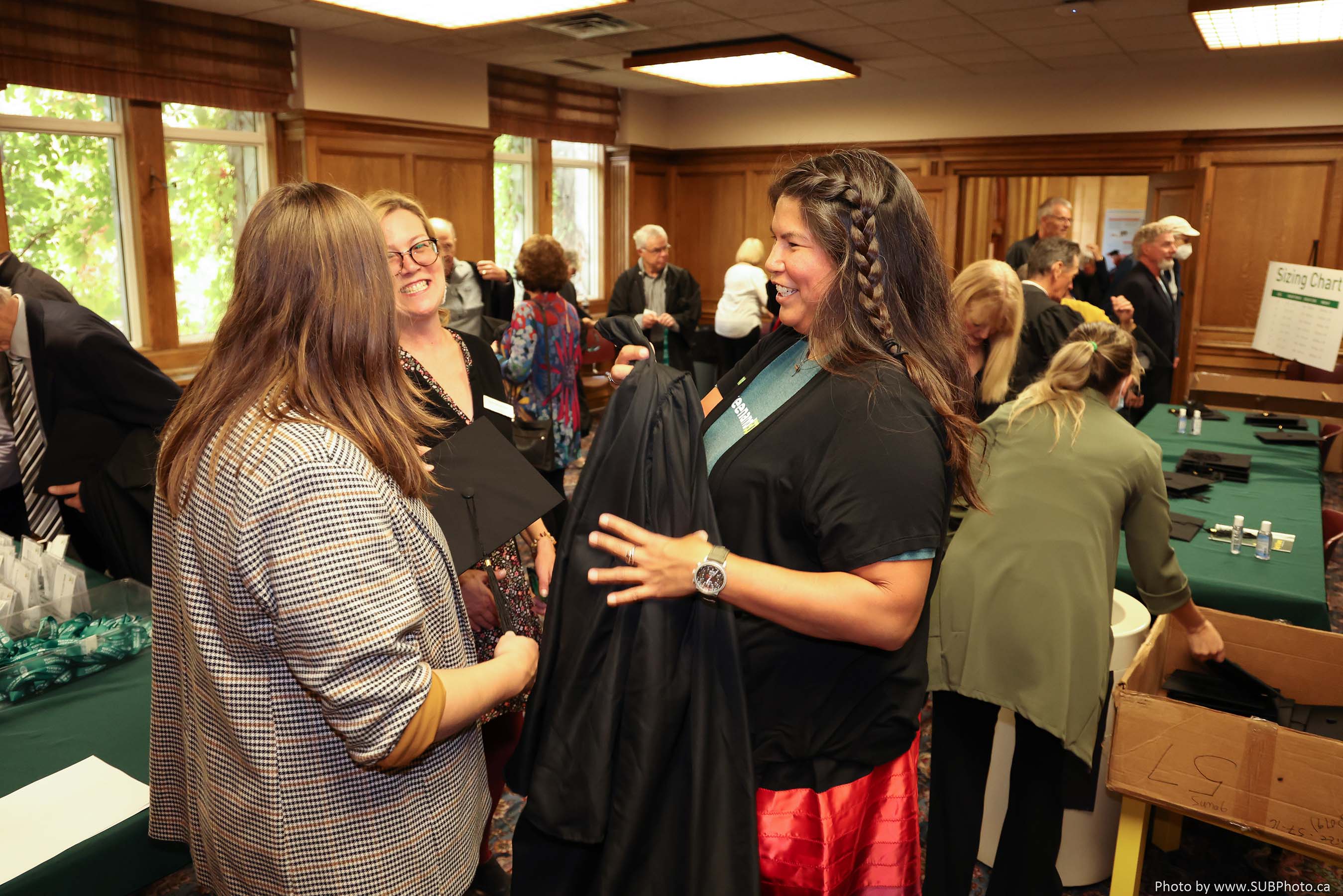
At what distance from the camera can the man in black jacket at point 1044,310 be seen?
12.4ft

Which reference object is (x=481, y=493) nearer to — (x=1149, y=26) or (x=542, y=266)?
(x=542, y=266)

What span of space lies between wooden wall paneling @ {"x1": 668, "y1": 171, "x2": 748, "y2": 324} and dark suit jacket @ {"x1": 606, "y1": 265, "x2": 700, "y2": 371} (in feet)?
7.45

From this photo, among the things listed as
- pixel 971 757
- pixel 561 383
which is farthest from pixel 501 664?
pixel 561 383

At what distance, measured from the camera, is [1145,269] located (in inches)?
233

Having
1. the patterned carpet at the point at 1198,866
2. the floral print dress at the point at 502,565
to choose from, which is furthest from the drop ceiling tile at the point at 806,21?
the patterned carpet at the point at 1198,866

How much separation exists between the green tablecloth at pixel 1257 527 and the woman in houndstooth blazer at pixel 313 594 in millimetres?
2165

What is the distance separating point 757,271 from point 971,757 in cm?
533

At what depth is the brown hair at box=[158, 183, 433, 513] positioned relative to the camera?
1102 mm

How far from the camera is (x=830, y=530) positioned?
1168 millimetres

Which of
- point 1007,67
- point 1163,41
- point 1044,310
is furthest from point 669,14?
point 1163,41

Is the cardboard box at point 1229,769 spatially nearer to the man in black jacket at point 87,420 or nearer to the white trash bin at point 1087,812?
the white trash bin at point 1087,812

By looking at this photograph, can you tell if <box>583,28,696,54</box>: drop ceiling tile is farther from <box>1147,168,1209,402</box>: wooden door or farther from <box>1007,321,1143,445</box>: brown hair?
<box>1007,321,1143,445</box>: brown hair

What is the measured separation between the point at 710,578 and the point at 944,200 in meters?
7.65

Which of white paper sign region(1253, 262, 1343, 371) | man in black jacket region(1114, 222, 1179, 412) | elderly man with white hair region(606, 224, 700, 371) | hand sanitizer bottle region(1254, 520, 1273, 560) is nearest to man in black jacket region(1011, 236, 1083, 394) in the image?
hand sanitizer bottle region(1254, 520, 1273, 560)
